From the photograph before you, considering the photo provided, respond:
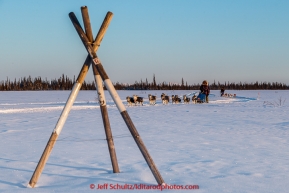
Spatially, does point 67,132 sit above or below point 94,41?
below

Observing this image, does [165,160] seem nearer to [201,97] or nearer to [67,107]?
[67,107]

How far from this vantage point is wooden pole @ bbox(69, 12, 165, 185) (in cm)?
429

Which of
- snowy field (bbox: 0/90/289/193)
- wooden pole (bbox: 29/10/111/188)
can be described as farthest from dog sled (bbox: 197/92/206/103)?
wooden pole (bbox: 29/10/111/188)

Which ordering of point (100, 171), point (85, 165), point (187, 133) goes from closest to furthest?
point (100, 171) < point (85, 165) < point (187, 133)

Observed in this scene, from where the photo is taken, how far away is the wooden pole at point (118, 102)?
14.1 ft

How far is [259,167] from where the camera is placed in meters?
5.27

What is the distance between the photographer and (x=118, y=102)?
4535 mm

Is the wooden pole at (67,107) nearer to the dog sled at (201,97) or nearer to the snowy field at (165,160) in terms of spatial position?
the snowy field at (165,160)

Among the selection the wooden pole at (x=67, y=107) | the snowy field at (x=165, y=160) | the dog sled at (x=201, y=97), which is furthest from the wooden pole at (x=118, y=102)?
the dog sled at (x=201, y=97)

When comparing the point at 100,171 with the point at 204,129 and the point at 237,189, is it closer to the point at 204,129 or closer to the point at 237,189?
the point at 237,189

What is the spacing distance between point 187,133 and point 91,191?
5263mm

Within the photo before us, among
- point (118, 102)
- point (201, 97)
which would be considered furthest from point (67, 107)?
point (201, 97)

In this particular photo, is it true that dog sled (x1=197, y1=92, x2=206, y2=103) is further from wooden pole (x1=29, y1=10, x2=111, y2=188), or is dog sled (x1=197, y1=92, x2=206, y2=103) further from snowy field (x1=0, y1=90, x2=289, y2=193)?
wooden pole (x1=29, y1=10, x2=111, y2=188)

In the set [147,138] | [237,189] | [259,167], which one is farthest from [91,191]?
[147,138]
